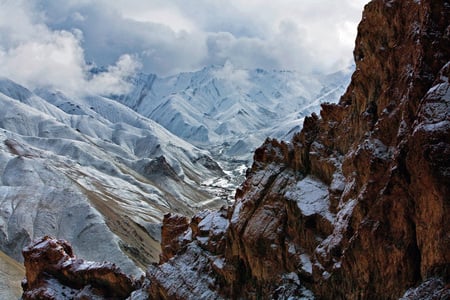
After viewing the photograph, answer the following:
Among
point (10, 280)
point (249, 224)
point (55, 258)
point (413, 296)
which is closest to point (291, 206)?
point (249, 224)

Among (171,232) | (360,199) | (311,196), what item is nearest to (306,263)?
(311,196)

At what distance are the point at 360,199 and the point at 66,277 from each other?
3795 centimetres

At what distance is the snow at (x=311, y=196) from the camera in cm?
3180

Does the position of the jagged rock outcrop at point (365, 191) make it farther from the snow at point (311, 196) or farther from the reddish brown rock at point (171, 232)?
the reddish brown rock at point (171, 232)

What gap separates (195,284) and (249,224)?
22.4ft

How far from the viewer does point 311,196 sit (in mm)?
33312

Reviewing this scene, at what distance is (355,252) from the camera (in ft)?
83.8

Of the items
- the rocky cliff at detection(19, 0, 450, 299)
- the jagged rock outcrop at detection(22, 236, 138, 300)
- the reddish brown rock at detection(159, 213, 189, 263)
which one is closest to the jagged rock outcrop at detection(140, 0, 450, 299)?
the rocky cliff at detection(19, 0, 450, 299)

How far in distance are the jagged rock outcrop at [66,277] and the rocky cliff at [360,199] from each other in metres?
7.67

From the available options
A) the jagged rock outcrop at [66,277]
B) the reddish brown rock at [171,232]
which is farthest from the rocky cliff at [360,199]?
the jagged rock outcrop at [66,277]

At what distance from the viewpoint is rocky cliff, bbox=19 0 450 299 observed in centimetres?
2178

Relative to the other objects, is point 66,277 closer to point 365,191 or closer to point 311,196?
point 311,196

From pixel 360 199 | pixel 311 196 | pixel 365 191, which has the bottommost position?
pixel 360 199

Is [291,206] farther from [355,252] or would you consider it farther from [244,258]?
[355,252]
